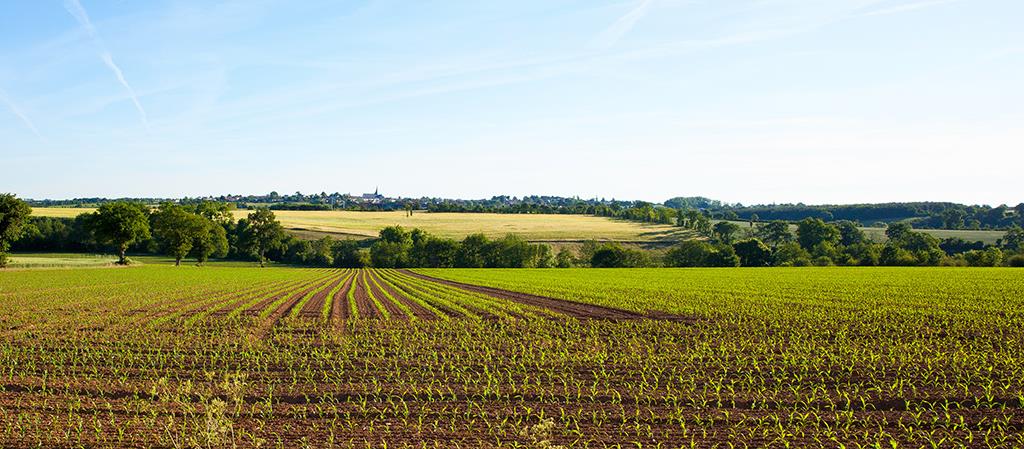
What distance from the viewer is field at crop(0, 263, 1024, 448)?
12.2 m

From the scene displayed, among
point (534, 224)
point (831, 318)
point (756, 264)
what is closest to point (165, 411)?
point (831, 318)

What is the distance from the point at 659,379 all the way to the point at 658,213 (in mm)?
170965

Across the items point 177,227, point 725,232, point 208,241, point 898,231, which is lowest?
point 208,241

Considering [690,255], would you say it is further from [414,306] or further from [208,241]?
[208,241]

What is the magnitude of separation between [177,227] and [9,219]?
21.9 meters

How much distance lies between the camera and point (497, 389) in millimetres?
15422

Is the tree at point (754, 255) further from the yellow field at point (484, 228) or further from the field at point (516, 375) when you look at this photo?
the field at point (516, 375)

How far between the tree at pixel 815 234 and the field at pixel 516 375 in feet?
297

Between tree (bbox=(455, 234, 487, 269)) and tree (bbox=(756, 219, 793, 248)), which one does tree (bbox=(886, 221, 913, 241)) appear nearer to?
tree (bbox=(756, 219, 793, 248))

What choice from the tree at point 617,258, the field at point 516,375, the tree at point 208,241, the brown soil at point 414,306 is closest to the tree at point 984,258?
the tree at point 617,258

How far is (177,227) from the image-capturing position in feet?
290

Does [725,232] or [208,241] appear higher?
[725,232]

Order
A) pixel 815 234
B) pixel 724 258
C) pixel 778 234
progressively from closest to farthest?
pixel 724 258 < pixel 815 234 < pixel 778 234

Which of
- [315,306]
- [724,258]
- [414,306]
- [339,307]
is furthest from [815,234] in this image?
[315,306]
